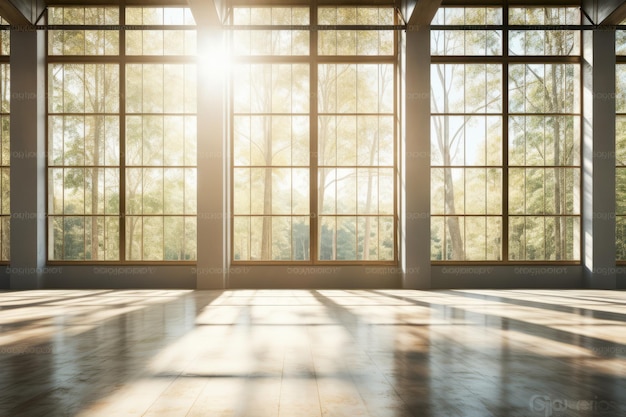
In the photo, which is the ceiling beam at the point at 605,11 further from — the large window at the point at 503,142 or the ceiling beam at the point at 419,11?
the ceiling beam at the point at 419,11

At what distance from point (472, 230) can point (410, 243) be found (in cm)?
172

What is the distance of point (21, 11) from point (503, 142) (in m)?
11.4

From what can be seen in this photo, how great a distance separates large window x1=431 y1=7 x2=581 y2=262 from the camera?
38.2 feet

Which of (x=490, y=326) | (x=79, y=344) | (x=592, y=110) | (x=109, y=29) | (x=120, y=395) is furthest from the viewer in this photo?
(x=592, y=110)

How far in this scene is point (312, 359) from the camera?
4.54 m

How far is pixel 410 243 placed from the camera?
1105cm

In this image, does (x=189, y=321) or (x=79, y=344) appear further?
(x=189, y=321)

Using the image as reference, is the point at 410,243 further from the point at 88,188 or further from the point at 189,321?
the point at 88,188

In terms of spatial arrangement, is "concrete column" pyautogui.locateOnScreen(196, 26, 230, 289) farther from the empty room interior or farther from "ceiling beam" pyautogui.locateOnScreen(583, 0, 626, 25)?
"ceiling beam" pyautogui.locateOnScreen(583, 0, 626, 25)

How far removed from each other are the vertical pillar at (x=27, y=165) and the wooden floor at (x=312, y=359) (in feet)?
10.4

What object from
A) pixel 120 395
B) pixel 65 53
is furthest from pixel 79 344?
pixel 65 53

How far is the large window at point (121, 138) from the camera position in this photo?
37.9ft

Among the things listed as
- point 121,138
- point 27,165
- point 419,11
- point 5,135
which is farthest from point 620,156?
point 5,135

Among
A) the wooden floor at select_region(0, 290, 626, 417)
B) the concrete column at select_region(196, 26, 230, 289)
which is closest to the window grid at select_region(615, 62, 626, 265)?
the wooden floor at select_region(0, 290, 626, 417)
